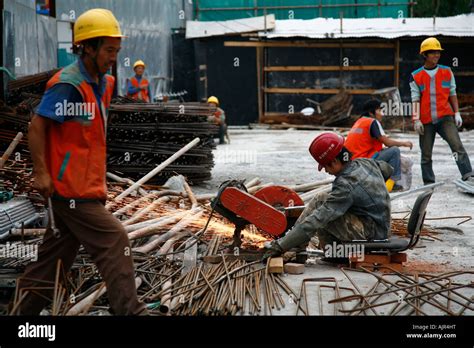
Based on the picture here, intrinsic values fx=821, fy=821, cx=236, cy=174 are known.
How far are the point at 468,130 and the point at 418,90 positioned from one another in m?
12.3

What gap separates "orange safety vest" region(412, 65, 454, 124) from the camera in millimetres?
12570

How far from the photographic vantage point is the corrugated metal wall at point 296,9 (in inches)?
1404

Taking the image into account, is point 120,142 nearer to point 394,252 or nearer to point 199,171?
point 199,171

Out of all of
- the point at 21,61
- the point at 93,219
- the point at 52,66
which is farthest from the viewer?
the point at 52,66

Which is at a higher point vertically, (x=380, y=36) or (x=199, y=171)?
(x=380, y=36)

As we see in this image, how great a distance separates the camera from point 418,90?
1283 cm

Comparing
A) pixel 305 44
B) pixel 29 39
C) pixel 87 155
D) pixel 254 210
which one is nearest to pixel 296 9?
pixel 305 44

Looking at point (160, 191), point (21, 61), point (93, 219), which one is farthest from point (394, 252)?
point (21, 61)

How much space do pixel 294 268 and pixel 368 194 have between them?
3.02ft

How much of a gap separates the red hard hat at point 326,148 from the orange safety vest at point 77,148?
Result: 221 centimetres

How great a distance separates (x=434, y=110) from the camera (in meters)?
→ 12.6

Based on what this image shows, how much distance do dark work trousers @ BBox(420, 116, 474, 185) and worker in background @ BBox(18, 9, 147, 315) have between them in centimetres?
806

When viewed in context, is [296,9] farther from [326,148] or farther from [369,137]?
[326,148]
